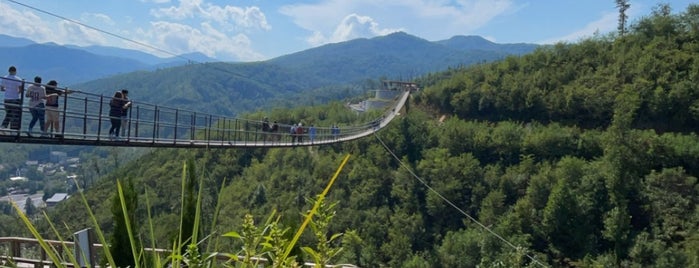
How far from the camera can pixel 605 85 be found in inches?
1160

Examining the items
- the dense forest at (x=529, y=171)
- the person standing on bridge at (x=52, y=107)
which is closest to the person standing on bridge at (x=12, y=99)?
the person standing on bridge at (x=52, y=107)

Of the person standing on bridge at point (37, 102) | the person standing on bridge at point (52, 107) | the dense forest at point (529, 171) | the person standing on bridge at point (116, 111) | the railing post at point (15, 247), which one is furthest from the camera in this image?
the dense forest at point (529, 171)

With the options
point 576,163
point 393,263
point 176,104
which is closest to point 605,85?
point 576,163

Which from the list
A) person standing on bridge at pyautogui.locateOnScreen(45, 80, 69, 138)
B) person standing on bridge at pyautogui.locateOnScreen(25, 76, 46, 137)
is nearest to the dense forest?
person standing on bridge at pyautogui.locateOnScreen(45, 80, 69, 138)

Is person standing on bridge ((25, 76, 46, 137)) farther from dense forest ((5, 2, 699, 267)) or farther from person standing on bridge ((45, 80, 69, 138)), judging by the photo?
dense forest ((5, 2, 699, 267))

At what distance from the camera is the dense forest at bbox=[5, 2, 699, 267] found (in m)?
22.4

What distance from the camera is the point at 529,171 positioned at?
26.8 m

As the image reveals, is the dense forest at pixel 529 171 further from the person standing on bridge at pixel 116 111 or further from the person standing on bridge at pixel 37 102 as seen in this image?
the person standing on bridge at pixel 37 102

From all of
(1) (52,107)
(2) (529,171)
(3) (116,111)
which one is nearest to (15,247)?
(1) (52,107)

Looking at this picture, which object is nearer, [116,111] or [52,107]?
[52,107]

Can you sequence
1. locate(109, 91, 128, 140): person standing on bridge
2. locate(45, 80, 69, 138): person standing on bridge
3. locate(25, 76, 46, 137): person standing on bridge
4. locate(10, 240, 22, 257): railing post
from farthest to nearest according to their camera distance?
locate(109, 91, 128, 140): person standing on bridge < locate(10, 240, 22, 257): railing post < locate(45, 80, 69, 138): person standing on bridge < locate(25, 76, 46, 137): person standing on bridge

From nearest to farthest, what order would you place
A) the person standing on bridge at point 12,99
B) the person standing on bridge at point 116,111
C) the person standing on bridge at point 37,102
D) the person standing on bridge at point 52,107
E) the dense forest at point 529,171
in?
the person standing on bridge at point 12,99, the person standing on bridge at point 37,102, the person standing on bridge at point 52,107, the person standing on bridge at point 116,111, the dense forest at point 529,171

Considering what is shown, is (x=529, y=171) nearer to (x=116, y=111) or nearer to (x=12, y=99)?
(x=116, y=111)

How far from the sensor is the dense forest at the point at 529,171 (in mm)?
22406
